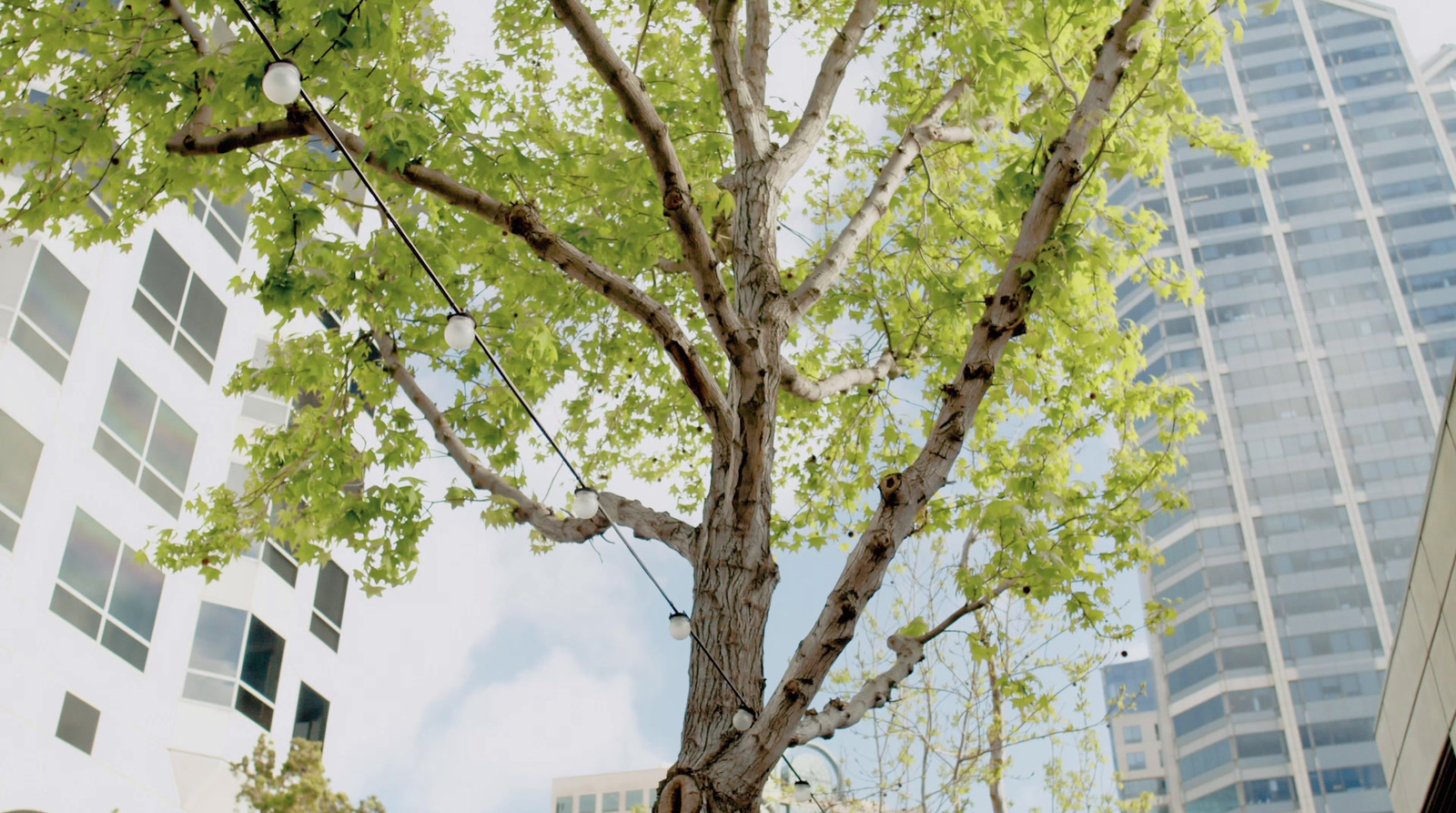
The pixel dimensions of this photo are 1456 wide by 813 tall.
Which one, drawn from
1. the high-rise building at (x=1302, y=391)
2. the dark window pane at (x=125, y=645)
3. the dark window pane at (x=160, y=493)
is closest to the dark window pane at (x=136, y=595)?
the dark window pane at (x=125, y=645)

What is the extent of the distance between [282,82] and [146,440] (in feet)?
47.1

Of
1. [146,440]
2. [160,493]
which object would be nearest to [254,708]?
[160,493]

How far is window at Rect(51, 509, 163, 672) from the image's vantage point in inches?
527

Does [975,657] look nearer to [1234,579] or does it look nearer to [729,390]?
[729,390]

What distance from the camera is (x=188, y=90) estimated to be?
5363 millimetres

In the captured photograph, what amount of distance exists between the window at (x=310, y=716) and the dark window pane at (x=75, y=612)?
15.4 feet

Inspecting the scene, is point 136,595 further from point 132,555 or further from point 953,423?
point 953,423

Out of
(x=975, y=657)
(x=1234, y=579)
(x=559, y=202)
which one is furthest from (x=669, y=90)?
(x=1234, y=579)

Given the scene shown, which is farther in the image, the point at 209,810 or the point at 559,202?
the point at 209,810

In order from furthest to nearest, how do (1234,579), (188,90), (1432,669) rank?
(1234,579)
(1432,669)
(188,90)

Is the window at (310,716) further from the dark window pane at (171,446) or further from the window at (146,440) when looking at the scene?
the dark window pane at (171,446)

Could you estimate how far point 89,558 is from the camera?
45.5 ft

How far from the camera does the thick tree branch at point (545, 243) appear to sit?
186 inches

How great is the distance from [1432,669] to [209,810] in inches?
591
